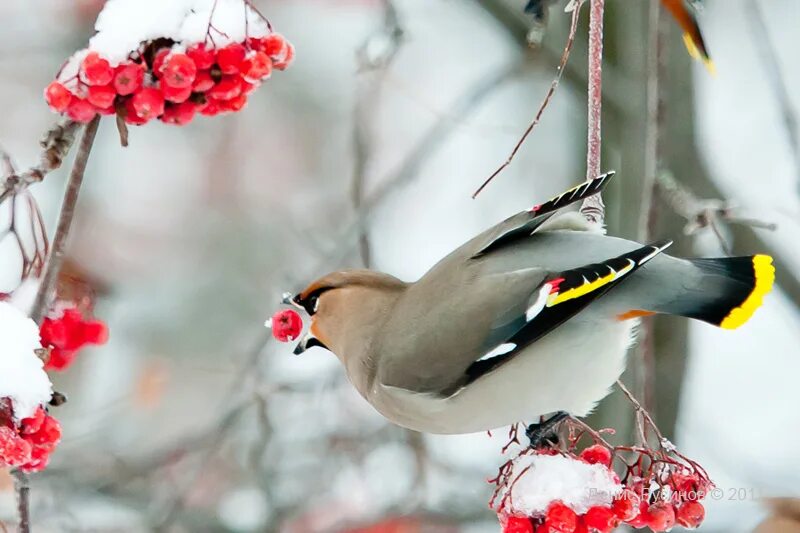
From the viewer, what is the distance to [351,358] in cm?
259

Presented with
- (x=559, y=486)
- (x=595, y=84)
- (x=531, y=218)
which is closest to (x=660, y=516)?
(x=559, y=486)

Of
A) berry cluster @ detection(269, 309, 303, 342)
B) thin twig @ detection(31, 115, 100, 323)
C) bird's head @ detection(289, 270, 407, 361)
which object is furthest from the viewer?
bird's head @ detection(289, 270, 407, 361)

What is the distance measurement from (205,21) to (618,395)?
2708 mm

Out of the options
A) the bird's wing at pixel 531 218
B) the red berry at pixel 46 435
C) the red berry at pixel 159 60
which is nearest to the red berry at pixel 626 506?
the bird's wing at pixel 531 218

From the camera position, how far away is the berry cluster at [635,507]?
209cm

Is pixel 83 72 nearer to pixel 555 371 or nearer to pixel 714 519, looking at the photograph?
pixel 555 371

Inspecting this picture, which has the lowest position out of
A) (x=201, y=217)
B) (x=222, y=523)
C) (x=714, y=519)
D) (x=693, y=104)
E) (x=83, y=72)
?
(x=714, y=519)

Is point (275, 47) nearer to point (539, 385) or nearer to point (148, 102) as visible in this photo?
point (148, 102)

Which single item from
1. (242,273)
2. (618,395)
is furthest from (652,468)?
(242,273)

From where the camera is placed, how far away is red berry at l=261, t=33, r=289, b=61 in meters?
2.19

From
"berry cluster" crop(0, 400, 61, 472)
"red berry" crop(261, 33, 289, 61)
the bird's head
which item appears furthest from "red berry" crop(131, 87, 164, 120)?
the bird's head

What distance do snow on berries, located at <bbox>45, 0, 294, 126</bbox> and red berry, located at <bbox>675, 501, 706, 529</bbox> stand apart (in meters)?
1.15

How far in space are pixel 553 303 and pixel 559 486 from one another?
36 centimetres

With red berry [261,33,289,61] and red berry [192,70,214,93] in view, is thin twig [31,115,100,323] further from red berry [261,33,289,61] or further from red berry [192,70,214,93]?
red berry [261,33,289,61]
